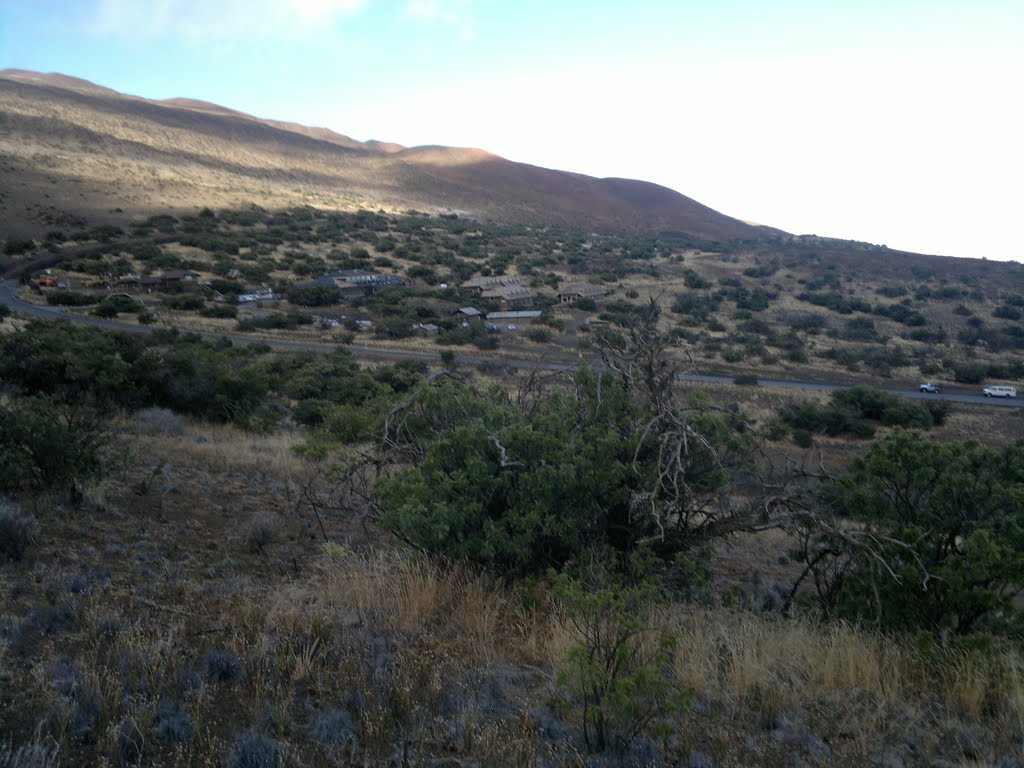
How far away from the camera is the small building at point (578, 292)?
5116cm

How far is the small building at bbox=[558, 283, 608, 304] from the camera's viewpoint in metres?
51.2

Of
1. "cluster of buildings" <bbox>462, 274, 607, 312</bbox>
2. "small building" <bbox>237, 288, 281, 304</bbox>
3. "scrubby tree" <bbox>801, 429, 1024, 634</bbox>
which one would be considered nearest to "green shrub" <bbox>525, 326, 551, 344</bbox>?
"cluster of buildings" <bbox>462, 274, 607, 312</bbox>

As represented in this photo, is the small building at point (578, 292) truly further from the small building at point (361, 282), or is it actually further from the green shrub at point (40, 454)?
the green shrub at point (40, 454)

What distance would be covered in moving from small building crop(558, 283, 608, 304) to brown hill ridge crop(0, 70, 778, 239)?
38369mm

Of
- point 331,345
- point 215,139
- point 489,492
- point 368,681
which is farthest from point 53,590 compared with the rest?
point 215,139

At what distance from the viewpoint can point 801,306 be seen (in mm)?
54656

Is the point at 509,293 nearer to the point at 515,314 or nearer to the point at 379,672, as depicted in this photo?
the point at 515,314

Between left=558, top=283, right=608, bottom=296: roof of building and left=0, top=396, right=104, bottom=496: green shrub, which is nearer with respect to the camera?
left=0, top=396, right=104, bottom=496: green shrub

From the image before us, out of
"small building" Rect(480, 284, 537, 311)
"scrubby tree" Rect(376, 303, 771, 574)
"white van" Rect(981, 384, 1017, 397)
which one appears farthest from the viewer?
"small building" Rect(480, 284, 537, 311)

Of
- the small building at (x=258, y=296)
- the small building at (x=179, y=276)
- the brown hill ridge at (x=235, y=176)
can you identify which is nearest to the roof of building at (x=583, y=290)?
the small building at (x=258, y=296)

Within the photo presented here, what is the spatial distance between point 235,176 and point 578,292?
192 ft

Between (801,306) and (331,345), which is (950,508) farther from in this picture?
(801,306)

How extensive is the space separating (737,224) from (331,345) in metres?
117

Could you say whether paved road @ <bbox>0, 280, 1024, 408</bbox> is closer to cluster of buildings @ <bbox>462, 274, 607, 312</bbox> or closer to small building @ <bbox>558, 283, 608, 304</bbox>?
cluster of buildings @ <bbox>462, 274, 607, 312</bbox>
